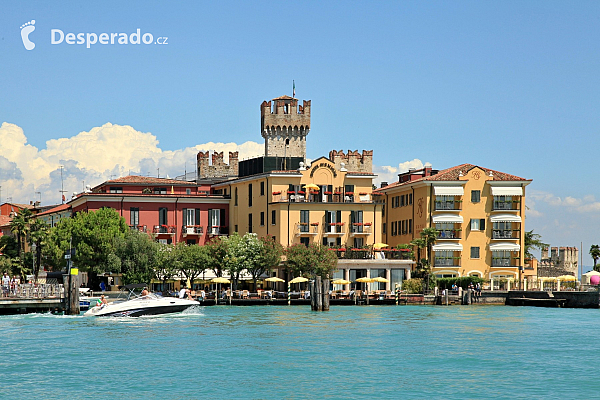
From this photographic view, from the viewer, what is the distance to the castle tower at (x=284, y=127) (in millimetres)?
111062

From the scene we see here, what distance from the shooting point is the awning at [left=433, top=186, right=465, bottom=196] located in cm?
9106

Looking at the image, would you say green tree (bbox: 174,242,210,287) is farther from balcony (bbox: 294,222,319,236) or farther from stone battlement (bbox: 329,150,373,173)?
stone battlement (bbox: 329,150,373,173)

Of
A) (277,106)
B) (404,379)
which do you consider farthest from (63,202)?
(404,379)

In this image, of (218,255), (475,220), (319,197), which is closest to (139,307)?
(218,255)

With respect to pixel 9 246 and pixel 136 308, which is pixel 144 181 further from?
pixel 136 308

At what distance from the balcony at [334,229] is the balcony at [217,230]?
12.3 m

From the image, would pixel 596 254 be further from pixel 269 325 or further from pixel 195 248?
pixel 269 325

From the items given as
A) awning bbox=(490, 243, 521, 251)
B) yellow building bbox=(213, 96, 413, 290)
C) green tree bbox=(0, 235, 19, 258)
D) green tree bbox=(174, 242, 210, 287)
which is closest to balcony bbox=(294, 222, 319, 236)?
yellow building bbox=(213, 96, 413, 290)

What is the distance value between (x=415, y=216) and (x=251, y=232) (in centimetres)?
1684

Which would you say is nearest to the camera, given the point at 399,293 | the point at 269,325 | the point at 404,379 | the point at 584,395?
the point at 584,395

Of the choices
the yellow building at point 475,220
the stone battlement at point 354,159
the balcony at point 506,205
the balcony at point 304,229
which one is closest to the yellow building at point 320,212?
→ the balcony at point 304,229

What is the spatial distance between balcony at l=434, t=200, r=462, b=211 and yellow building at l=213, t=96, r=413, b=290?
587 cm

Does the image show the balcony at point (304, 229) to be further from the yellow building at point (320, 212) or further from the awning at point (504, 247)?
the awning at point (504, 247)

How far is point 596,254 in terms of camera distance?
114 meters
